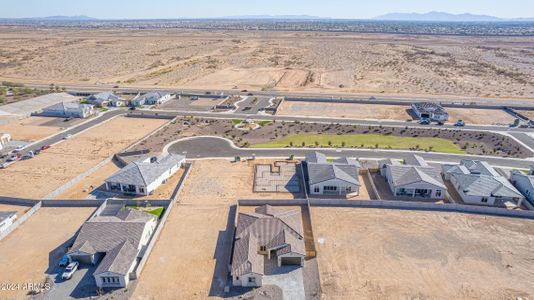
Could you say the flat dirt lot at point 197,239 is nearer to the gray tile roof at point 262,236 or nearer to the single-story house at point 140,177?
the gray tile roof at point 262,236

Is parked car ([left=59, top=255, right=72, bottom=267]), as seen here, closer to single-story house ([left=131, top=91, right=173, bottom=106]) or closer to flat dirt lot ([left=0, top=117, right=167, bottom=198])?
flat dirt lot ([left=0, top=117, right=167, bottom=198])

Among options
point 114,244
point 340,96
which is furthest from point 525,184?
point 340,96

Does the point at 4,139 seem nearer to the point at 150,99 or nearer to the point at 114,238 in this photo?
the point at 150,99

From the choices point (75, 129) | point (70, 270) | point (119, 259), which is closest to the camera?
point (119, 259)

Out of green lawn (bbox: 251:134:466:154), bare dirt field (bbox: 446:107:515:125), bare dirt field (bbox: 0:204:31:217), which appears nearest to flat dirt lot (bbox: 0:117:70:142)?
bare dirt field (bbox: 0:204:31:217)

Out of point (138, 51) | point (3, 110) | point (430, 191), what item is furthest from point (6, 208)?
point (138, 51)

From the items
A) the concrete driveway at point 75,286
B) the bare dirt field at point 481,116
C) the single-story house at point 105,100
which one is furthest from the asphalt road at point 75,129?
the bare dirt field at point 481,116
